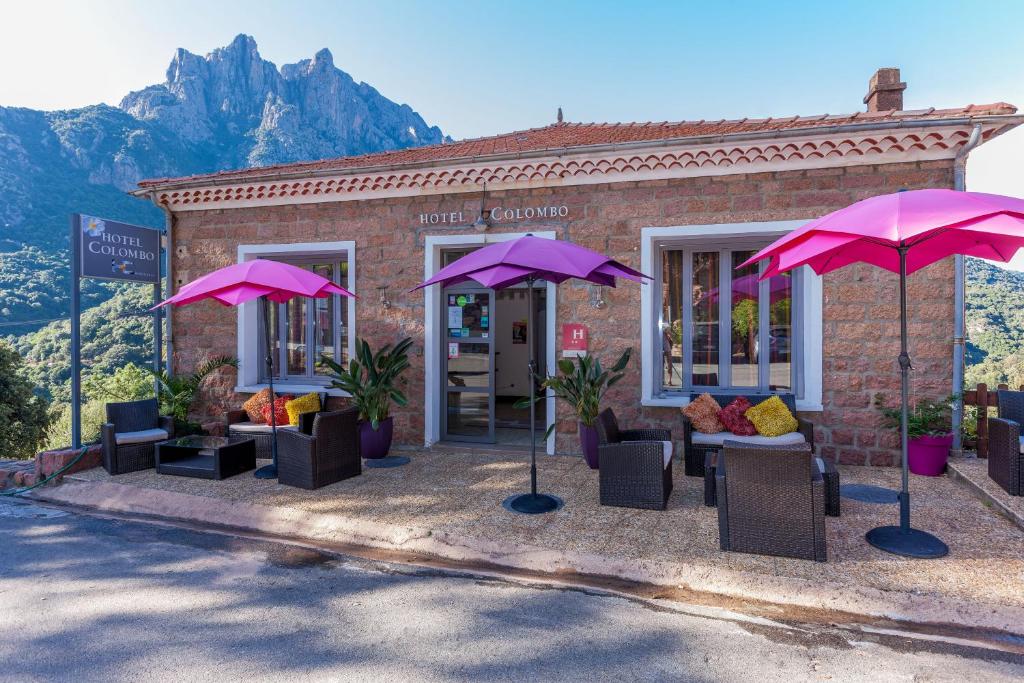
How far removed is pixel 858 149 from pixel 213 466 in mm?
7567

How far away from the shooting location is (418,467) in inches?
256

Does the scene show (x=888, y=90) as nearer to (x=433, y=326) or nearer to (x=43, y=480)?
(x=433, y=326)

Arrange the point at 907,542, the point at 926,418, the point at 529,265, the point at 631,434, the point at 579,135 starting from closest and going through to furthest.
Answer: the point at 907,542
the point at 529,265
the point at 631,434
the point at 926,418
the point at 579,135

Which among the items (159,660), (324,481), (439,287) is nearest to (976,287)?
(439,287)

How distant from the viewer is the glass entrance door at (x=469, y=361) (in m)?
7.57

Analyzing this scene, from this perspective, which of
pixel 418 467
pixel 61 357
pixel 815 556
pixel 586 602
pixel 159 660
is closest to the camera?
pixel 159 660

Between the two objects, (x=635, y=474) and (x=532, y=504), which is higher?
(x=635, y=474)

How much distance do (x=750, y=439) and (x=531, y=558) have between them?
106 inches

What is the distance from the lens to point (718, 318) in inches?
272

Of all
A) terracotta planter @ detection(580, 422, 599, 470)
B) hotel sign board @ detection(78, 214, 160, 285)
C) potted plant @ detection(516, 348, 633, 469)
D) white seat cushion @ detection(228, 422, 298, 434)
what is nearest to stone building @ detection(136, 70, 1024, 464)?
potted plant @ detection(516, 348, 633, 469)

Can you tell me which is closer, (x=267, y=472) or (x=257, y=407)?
(x=267, y=472)

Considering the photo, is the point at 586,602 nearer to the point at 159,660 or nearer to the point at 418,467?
the point at 159,660

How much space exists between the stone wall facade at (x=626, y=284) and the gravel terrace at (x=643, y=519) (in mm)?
922

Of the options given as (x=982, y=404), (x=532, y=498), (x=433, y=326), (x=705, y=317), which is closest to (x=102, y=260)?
(x=433, y=326)
